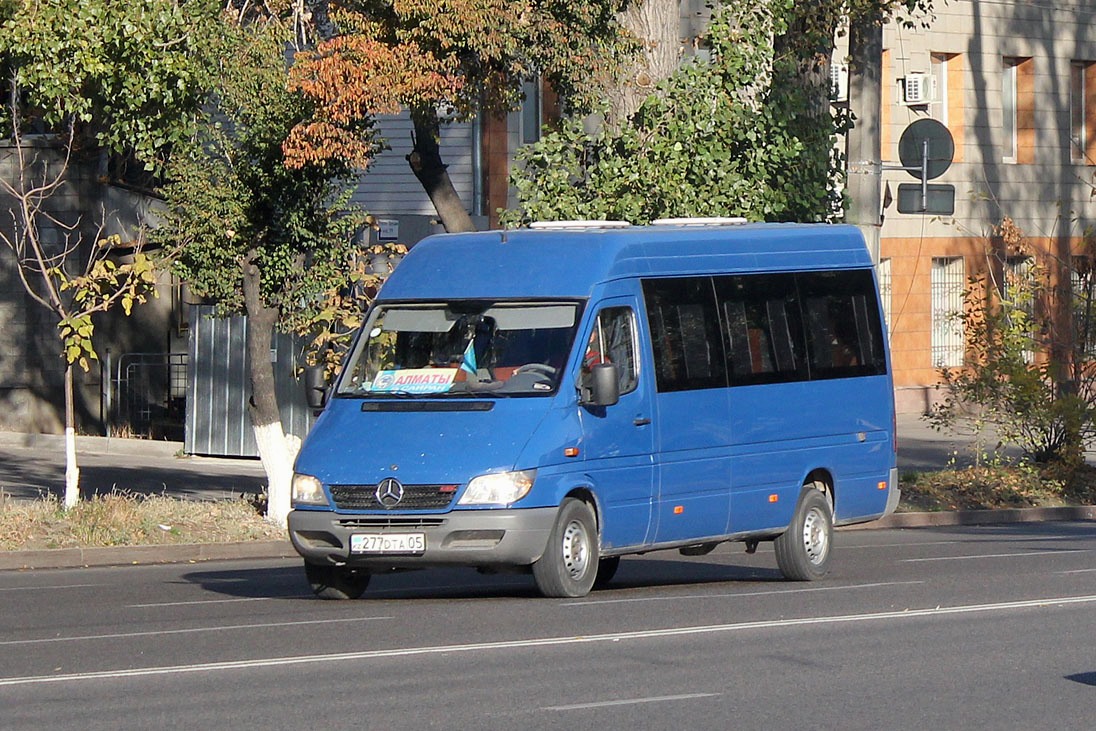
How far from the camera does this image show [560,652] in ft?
35.1

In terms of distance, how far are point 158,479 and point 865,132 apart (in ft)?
30.9

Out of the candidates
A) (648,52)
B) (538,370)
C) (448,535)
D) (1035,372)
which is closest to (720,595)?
(538,370)

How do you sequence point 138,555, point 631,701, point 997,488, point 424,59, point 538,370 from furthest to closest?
point 997,488 < point 424,59 < point 138,555 < point 538,370 < point 631,701

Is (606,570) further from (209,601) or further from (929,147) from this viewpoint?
(929,147)

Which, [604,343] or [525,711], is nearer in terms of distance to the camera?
[525,711]

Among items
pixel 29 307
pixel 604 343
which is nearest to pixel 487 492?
pixel 604 343

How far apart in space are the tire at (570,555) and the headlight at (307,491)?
1.44 metres

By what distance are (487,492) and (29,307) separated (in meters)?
19.3

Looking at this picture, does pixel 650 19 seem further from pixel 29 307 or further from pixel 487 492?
pixel 29 307

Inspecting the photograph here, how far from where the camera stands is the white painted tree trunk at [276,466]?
63.5ft

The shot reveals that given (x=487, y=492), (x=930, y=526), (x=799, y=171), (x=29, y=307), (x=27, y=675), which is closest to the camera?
(x=27, y=675)

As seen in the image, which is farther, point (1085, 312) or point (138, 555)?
point (1085, 312)

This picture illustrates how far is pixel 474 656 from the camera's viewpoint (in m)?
10.6

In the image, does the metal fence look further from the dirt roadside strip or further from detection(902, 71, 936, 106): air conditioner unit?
detection(902, 71, 936, 106): air conditioner unit
